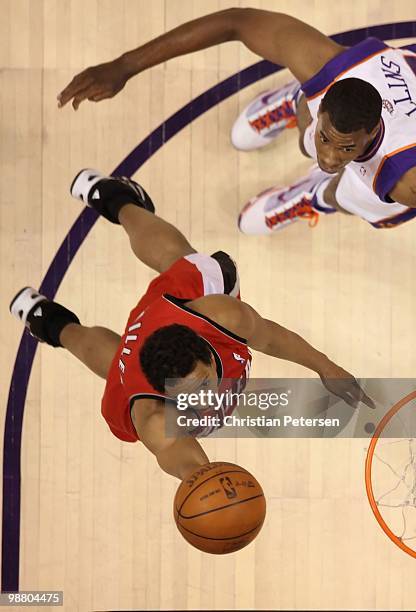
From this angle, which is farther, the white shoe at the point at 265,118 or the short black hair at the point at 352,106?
the white shoe at the point at 265,118

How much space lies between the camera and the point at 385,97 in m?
2.74

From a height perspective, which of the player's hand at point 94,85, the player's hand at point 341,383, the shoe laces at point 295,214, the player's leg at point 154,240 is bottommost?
the player's hand at point 341,383

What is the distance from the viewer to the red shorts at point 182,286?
3020 millimetres

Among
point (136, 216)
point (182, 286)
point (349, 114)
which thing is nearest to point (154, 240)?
point (136, 216)

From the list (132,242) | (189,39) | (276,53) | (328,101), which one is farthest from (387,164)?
(132,242)

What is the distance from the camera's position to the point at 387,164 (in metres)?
2.73

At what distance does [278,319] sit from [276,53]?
1.50 meters

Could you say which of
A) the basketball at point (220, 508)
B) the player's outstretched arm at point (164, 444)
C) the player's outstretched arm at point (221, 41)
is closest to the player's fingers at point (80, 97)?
the player's outstretched arm at point (221, 41)

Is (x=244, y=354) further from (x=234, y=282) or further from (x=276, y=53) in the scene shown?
(x=276, y=53)

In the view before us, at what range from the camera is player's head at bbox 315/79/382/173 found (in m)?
2.54

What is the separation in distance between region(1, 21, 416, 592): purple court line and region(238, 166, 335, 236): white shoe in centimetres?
60

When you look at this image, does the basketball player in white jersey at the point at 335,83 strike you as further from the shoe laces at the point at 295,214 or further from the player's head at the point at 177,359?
the player's head at the point at 177,359

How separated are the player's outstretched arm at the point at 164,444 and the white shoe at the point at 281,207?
140cm

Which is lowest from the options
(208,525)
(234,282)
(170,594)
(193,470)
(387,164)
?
(170,594)
